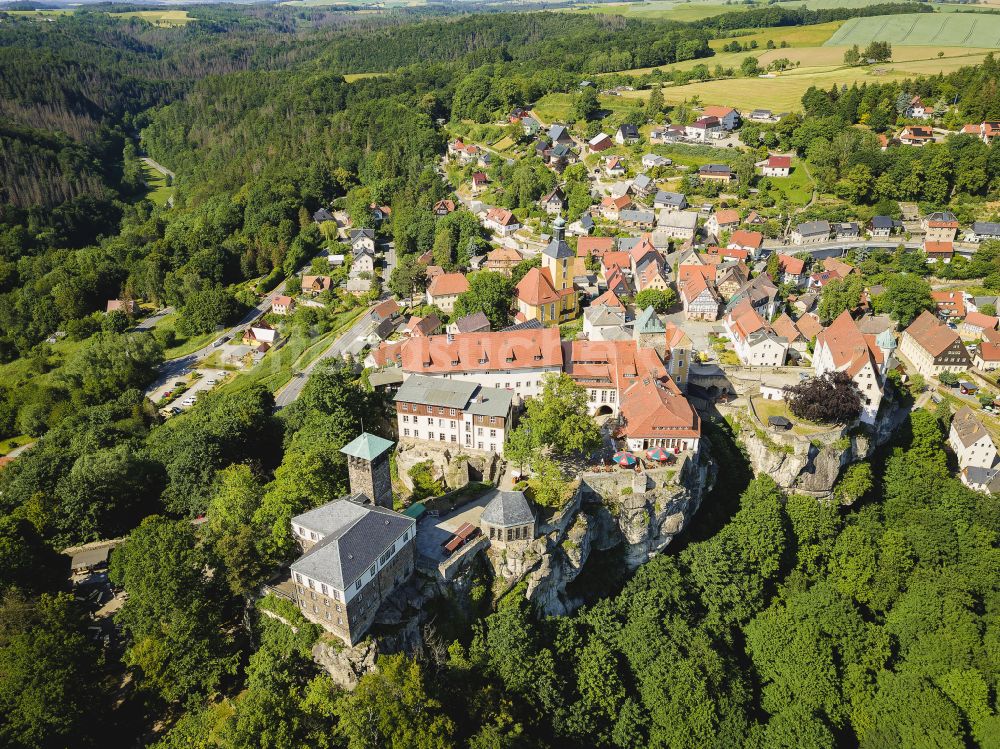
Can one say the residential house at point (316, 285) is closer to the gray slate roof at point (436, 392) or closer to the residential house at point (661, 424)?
the gray slate roof at point (436, 392)

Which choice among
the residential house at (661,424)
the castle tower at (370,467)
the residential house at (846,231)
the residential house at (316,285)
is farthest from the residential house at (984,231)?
the residential house at (316,285)

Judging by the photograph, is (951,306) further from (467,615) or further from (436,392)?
(467,615)

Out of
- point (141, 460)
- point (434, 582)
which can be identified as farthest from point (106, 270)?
point (434, 582)

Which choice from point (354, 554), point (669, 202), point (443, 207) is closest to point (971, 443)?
point (669, 202)

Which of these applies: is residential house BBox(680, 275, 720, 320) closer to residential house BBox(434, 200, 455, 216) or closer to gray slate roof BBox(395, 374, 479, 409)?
gray slate roof BBox(395, 374, 479, 409)

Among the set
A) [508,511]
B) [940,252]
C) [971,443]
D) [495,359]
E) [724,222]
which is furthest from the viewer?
[724,222]

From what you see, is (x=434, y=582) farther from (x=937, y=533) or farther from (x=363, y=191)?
(x=363, y=191)
